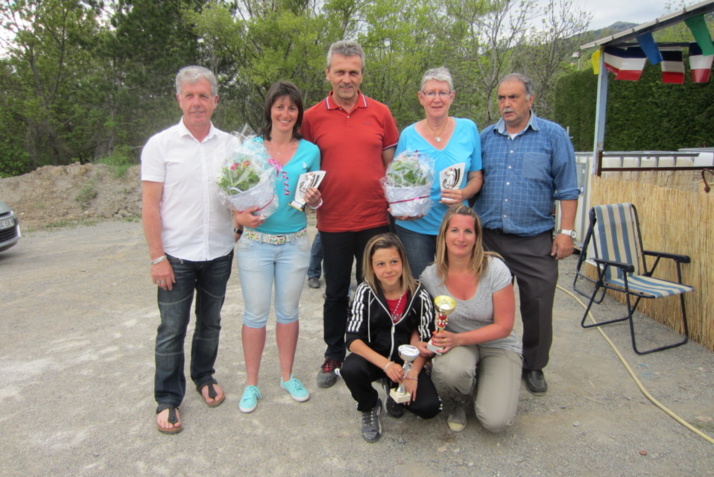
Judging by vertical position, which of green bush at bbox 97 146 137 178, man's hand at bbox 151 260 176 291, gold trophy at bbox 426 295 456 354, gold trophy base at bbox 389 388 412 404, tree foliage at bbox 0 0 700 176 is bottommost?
gold trophy base at bbox 389 388 412 404

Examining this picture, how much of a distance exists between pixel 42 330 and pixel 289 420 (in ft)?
9.73

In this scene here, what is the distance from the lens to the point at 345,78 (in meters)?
2.85

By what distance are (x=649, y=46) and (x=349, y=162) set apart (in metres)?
4.54

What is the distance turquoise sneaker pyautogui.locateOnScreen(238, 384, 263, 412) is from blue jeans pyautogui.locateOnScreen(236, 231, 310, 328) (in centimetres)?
43

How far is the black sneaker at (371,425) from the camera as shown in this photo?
2.65m

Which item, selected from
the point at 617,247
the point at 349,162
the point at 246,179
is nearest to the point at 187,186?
the point at 246,179

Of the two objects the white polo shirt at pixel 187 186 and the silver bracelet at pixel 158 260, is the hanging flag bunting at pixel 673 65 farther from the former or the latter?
the silver bracelet at pixel 158 260

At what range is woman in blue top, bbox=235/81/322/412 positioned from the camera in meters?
Answer: 2.76

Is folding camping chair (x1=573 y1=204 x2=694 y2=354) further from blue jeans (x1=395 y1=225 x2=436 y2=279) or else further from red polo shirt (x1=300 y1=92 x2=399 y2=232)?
red polo shirt (x1=300 y1=92 x2=399 y2=232)

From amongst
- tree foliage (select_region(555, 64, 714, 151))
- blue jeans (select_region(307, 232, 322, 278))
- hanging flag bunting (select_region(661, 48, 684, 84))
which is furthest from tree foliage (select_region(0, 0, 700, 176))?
blue jeans (select_region(307, 232, 322, 278))

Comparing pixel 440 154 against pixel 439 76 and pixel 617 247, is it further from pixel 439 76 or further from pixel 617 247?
A: pixel 617 247

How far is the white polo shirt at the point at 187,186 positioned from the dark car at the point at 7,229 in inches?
266

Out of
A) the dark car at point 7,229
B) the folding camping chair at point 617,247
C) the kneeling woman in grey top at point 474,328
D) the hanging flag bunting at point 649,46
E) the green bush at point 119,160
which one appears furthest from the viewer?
the green bush at point 119,160

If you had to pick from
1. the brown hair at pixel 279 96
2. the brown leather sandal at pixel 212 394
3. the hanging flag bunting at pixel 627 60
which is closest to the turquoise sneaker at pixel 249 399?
the brown leather sandal at pixel 212 394
